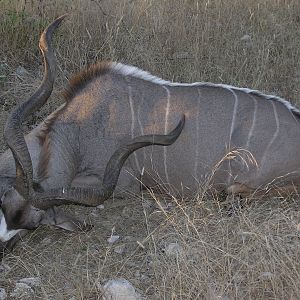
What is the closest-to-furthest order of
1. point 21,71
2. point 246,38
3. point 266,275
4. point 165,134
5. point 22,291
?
point 266,275, point 22,291, point 165,134, point 21,71, point 246,38

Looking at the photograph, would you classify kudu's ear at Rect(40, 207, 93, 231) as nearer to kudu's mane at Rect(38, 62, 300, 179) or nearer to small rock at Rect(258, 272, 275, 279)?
kudu's mane at Rect(38, 62, 300, 179)

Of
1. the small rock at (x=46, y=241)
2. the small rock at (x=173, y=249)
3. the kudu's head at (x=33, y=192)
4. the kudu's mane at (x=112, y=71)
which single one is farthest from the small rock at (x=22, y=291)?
A: the kudu's mane at (x=112, y=71)

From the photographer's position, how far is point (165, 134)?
3527mm

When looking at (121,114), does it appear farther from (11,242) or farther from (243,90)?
(11,242)

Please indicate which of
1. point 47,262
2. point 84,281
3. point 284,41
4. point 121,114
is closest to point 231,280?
point 84,281

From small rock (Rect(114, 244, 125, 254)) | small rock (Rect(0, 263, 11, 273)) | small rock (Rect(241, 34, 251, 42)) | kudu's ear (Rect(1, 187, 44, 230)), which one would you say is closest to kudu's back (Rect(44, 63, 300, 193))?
kudu's ear (Rect(1, 187, 44, 230))

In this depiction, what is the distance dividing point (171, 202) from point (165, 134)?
1.18 feet

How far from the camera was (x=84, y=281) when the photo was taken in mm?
2766

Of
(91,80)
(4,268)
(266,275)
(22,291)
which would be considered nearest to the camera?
(266,275)

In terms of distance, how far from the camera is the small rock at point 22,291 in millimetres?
2754

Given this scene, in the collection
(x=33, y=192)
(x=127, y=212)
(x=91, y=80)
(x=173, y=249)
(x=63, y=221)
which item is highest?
(x=91, y=80)

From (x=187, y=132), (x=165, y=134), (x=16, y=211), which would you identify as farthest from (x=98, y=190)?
(x=187, y=132)

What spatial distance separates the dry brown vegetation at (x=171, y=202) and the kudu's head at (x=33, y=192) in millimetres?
101

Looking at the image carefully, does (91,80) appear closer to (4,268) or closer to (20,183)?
(20,183)
